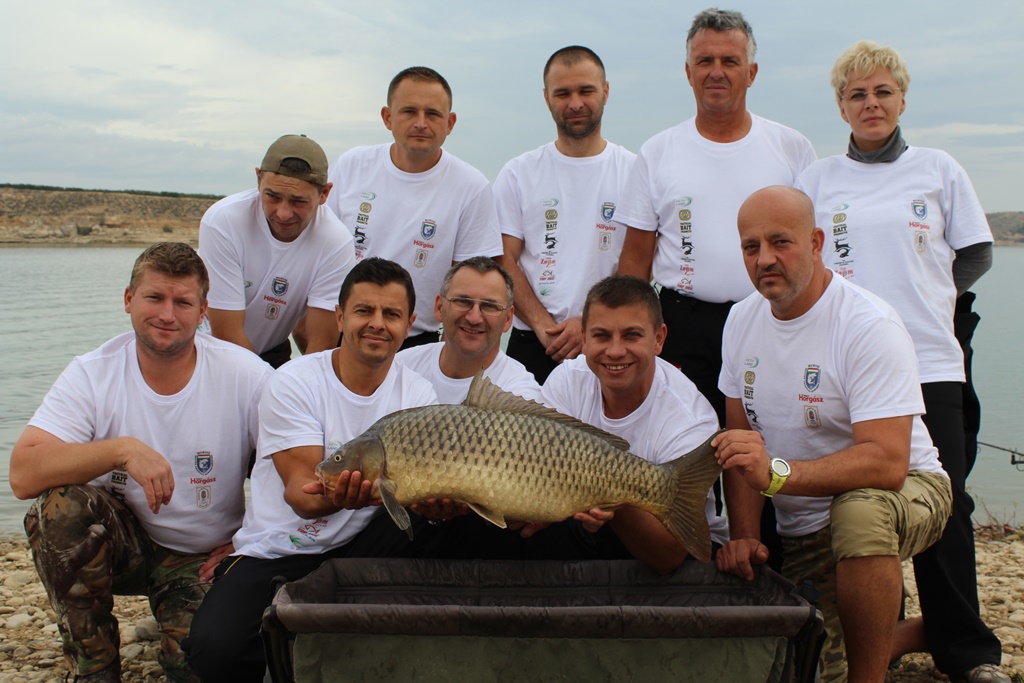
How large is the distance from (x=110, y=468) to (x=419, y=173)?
233cm

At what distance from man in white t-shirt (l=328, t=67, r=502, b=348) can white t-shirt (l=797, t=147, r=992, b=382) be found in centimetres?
188

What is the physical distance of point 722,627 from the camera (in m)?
2.75

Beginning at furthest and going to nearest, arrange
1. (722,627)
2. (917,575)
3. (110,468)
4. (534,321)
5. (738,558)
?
1. (534,321)
2. (917,575)
3. (110,468)
4. (738,558)
5. (722,627)

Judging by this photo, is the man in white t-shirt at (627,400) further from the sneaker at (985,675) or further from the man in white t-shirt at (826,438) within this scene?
the sneaker at (985,675)

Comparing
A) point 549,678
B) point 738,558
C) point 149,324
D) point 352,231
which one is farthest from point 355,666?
point 352,231

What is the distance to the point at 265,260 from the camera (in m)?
4.68

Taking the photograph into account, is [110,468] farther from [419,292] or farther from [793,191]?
[793,191]

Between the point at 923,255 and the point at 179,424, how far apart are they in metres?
3.33

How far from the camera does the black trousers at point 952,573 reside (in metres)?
3.91

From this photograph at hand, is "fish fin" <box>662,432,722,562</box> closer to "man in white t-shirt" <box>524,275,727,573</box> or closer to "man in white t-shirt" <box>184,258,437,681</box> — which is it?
"man in white t-shirt" <box>524,275,727,573</box>

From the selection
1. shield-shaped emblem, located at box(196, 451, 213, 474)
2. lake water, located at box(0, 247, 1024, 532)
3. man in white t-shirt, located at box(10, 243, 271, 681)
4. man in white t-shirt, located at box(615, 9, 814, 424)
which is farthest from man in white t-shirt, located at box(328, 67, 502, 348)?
lake water, located at box(0, 247, 1024, 532)

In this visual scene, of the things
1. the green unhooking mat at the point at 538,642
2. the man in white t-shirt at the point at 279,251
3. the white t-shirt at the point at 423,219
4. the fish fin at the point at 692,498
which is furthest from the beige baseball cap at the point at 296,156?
the fish fin at the point at 692,498

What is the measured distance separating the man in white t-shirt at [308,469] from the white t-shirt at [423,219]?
46.1 inches

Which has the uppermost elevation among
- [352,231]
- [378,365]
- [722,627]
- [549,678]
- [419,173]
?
[419,173]
